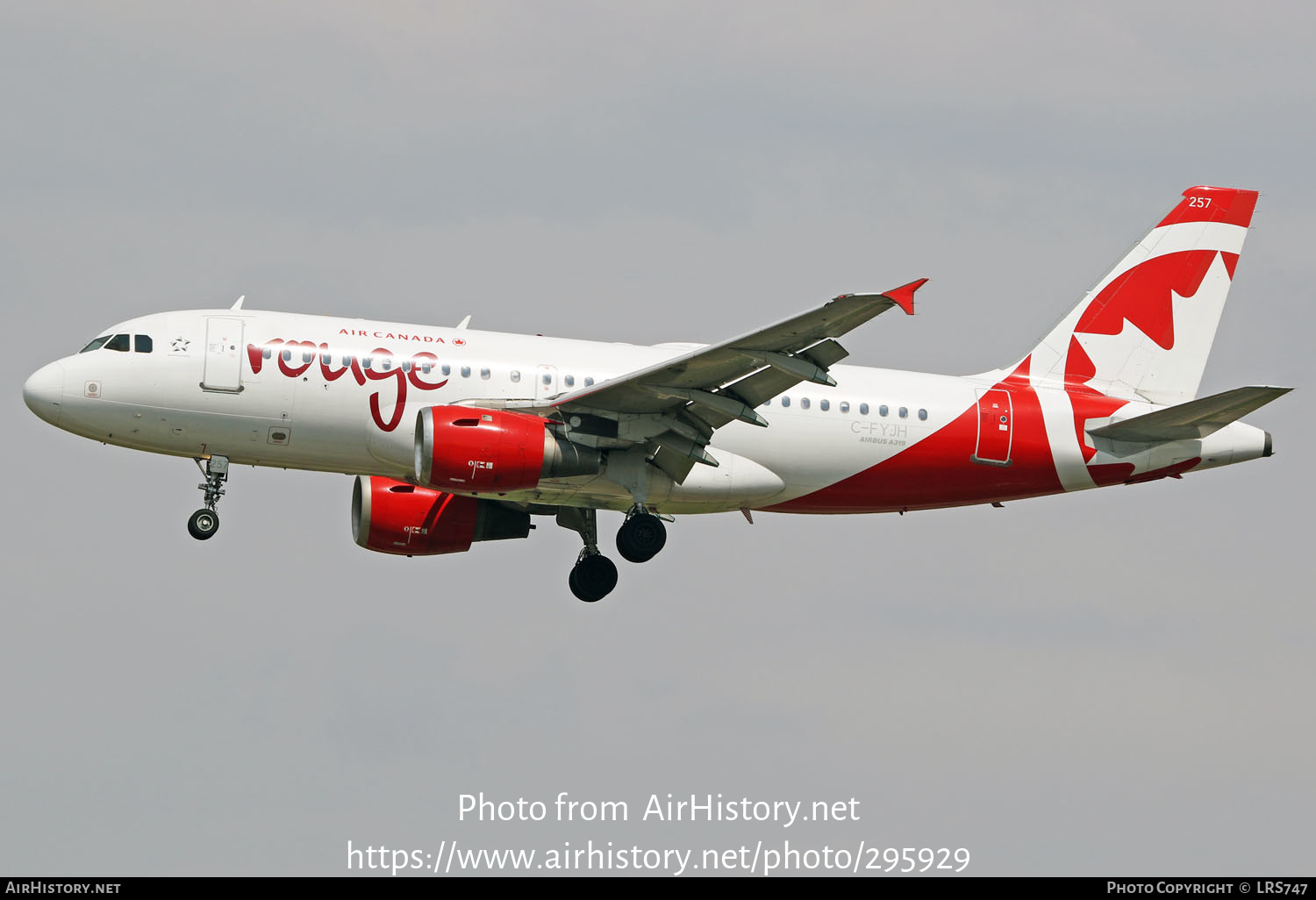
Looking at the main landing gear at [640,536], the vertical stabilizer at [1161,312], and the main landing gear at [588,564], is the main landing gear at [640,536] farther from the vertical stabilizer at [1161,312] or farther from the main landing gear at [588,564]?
the vertical stabilizer at [1161,312]

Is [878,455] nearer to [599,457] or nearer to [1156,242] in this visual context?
[599,457]

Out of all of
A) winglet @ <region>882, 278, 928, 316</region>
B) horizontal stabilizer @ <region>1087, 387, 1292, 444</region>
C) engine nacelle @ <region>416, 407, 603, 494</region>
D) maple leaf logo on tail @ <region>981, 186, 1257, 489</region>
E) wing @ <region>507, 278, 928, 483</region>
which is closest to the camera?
winglet @ <region>882, 278, 928, 316</region>

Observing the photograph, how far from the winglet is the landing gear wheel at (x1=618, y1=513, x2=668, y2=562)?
897cm

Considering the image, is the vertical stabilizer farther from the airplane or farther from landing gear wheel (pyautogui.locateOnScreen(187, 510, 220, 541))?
landing gear wheel (pyautogui.locateOnScreen(187, 510, 220, 541))

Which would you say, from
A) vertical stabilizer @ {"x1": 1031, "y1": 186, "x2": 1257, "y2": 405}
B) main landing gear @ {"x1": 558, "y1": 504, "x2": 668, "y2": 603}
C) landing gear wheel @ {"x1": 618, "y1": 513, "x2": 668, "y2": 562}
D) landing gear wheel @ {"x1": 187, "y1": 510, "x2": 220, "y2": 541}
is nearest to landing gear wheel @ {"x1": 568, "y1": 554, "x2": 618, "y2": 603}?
main landing gear @ {"x1": 558, "y1": 504, "x2": 668, "y2": 603}

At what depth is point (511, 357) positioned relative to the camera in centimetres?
3666

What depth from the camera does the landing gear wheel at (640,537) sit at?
3669 centimetres

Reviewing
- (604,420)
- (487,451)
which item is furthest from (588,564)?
(487,451)

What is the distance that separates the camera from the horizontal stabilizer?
3575 cm

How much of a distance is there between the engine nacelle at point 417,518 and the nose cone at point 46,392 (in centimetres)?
672

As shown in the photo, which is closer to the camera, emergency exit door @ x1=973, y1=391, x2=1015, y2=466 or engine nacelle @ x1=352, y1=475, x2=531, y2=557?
emergency exit door @ x1=973, y1=391, x2=1015, y2=466

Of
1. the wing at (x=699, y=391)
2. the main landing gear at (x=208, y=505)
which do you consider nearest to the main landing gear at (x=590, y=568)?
the wing at (x=699, y=391)

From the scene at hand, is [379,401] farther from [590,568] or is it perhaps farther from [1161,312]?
[1161,312]

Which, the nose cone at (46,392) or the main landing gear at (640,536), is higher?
the nose cone at (46,392)
